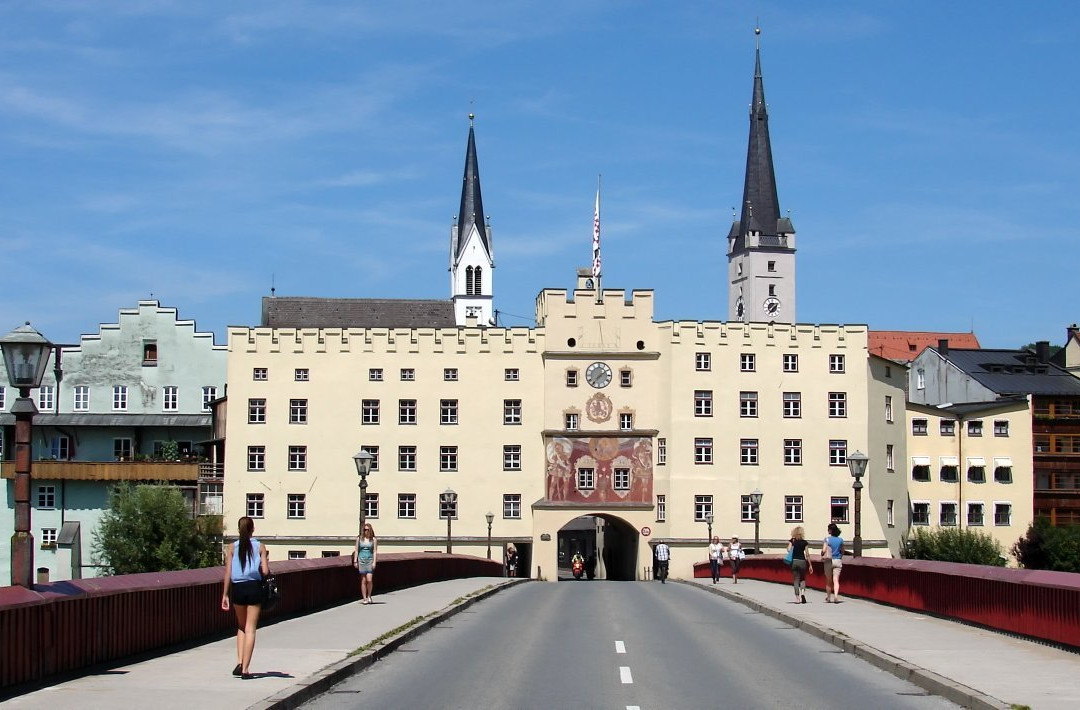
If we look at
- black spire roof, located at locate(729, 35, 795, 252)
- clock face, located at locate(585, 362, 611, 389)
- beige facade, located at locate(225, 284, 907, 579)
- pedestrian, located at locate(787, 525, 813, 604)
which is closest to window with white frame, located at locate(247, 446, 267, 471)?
beige facade, located at locate(225, 284, 907, 579)

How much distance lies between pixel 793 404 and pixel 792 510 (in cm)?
637

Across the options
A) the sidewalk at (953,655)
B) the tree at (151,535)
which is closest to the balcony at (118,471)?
the tree at (151,535)

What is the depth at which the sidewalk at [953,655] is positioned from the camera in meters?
17.0

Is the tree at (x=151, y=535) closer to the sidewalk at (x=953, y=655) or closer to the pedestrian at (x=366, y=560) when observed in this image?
the pedestrian at (x=366, y=560)

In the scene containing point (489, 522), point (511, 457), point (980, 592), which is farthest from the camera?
point (511, 457)

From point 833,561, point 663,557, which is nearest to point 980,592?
point 833,561

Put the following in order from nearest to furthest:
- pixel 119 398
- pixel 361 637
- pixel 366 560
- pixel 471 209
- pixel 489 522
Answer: pixel 361 637 → pixel 366 560 → pixel 489 522 → pixel 119 398 → pixel 471 209

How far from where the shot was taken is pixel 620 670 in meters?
20.7

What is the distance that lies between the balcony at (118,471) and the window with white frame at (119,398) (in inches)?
211

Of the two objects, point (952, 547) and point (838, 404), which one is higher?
point (838, 404)

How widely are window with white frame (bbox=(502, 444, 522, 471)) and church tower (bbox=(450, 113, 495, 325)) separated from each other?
78.5 meters

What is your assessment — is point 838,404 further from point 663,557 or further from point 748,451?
point 663,557

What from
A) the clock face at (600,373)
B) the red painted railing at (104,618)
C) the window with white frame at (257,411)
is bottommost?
the red painted railing at (104,618)

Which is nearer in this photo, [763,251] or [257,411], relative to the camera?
[257,411]
